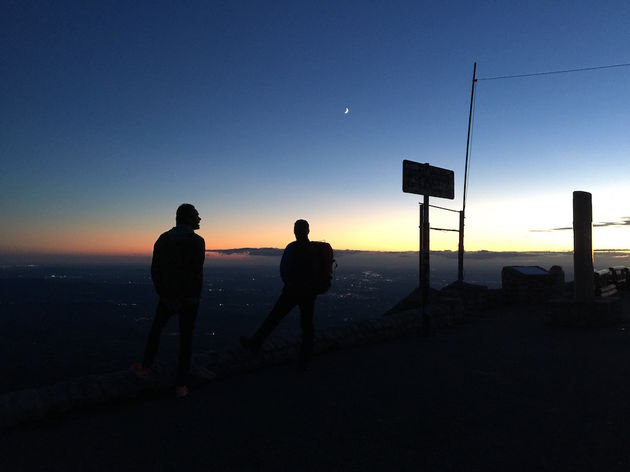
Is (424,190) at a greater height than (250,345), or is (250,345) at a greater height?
(424,190)

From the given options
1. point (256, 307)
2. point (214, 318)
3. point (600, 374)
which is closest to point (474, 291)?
point (600, 374)

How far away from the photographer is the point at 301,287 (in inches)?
203

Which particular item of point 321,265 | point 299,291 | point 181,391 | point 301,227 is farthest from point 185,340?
point 301,227

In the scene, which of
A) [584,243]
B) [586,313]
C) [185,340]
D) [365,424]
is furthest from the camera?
[584,243]

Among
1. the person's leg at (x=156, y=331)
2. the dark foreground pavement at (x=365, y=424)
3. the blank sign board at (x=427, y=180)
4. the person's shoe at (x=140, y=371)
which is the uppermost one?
the blank sign board at (x=427, y=180)

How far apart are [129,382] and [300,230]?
2412mm

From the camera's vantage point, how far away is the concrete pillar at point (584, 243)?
945cm

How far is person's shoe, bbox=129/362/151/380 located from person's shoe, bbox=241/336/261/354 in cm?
119

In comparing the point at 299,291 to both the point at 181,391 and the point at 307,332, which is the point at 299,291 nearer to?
the point at 307,332

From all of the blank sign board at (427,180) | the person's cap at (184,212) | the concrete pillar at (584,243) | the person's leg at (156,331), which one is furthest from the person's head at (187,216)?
the concrete pillar at (584,243)

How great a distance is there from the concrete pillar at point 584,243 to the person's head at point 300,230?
699cm

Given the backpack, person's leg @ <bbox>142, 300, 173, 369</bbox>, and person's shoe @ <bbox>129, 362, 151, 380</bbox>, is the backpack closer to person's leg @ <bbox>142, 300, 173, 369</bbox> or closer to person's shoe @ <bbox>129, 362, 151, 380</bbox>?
person's leg @ <bbox>142, 300, 173, 369</bbox>

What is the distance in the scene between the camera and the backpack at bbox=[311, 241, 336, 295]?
17.1 feet

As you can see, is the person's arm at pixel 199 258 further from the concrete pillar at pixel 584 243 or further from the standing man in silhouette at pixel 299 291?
the concrete pillar at pixel 584 243
